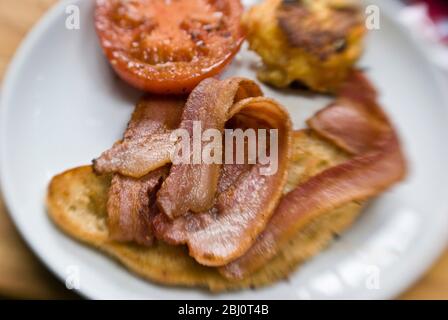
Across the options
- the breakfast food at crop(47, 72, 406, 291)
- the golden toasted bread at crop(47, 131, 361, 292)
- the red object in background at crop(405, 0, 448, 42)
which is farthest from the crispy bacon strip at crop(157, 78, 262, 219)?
the red object in background at crop(405, 0, 448, 42)

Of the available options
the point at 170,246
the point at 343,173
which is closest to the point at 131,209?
the point at 170,246

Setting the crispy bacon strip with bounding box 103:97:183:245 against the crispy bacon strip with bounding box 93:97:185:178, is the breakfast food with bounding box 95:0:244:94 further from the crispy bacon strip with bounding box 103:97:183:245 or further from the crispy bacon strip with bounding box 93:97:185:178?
the crispy bacon strip with bounding box 103:97:183:245

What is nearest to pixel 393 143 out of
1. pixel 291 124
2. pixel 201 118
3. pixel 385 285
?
pixel 291 124

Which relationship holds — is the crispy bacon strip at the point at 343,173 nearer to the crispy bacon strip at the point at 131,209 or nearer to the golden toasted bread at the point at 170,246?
the golden toasted bread at the point at 170,246

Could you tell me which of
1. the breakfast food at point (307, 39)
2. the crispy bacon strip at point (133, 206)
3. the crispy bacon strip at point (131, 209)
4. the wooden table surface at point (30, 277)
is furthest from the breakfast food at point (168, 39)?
the wooden table surface at point (30, 277)

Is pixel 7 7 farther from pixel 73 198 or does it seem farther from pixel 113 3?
pixel 73 198

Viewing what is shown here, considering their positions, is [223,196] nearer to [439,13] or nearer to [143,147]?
[143,147]
